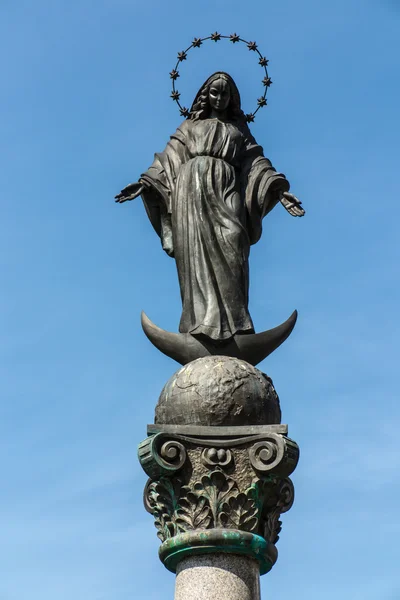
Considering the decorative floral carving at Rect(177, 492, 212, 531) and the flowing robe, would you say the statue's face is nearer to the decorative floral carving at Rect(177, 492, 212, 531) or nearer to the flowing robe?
the flowing robe

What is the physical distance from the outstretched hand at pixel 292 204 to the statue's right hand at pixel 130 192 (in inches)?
62.1

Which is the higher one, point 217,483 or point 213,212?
point 213,212

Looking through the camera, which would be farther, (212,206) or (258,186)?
(258,186)

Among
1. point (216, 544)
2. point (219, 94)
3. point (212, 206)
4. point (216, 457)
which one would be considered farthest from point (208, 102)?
point (216, 544)

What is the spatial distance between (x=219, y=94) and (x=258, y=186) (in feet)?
4.09

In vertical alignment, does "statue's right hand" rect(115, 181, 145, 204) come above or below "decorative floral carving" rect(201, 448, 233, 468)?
above

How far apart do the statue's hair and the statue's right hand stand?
3.82ft

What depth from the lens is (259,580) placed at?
10.6 meters

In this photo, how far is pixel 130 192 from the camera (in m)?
12.6

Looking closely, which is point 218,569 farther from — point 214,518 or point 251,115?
point 251,115

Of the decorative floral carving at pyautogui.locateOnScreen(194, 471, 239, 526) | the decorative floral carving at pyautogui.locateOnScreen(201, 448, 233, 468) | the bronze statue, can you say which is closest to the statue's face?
the bronze statue

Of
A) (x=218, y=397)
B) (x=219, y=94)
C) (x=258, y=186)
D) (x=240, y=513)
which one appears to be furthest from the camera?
(x=219, y=94)

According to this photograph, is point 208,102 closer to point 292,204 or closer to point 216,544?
point 292,204

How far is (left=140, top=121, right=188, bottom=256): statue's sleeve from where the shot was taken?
12.7 m
